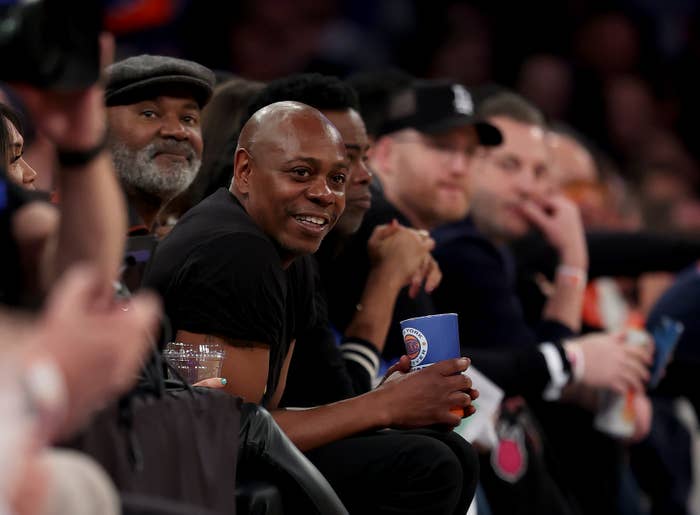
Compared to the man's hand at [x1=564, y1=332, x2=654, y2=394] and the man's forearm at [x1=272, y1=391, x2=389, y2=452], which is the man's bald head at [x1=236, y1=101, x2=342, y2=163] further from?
the man's hand at [x1=564, y1=332, x2=654, y2=394]

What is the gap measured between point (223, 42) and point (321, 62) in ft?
→ 1.92

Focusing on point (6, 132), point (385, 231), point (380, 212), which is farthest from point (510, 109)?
point (6, 132)

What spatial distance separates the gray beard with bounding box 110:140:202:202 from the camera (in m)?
3.75

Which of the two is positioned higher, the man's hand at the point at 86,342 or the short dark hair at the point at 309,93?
the man's hand at the point at 86,342

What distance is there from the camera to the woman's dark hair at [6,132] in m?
3.34

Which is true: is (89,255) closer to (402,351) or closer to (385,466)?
(385,466)

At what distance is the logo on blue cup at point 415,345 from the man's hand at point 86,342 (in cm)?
140

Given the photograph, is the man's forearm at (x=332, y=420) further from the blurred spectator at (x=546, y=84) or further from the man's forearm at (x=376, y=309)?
the blurred spectator at (x=546, y=84)

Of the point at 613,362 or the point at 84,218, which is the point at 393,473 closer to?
the point at 84,218

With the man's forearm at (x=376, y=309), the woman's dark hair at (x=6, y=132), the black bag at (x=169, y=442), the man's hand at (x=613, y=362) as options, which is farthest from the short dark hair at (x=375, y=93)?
the black bag at (x=169, y=442)

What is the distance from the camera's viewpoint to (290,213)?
330 centimetres

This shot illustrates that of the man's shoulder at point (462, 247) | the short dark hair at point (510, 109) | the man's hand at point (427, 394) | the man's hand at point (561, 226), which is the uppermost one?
the man's hand at point (427, 394)

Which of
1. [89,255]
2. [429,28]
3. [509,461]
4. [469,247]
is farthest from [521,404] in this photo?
[429,28]

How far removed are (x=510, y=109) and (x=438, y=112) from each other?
909 mm
